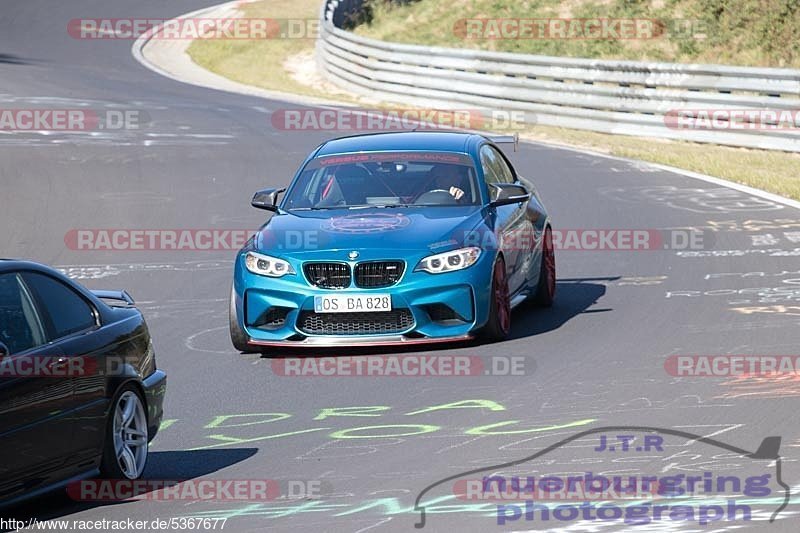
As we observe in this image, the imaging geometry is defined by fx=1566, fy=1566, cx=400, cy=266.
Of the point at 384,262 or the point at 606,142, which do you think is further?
the point at 606,142

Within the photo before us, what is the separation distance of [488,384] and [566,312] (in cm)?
286

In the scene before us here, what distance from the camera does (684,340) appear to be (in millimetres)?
11367

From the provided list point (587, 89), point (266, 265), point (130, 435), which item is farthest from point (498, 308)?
point (587, 89)

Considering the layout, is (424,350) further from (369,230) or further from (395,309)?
(369,230)

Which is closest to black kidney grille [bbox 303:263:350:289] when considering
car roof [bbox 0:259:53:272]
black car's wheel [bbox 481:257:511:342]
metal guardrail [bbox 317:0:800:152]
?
black car's wheel [bbox 481:257:511:342]

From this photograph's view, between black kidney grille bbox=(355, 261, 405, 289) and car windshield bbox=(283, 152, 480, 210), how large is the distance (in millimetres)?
1129

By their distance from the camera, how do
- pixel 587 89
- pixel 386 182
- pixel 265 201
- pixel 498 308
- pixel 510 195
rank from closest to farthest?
pixel 498 308
pixel 510 195
pixel 265 201
pixel 386 182
pixel 587 89

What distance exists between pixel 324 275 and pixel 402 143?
214 centimetres

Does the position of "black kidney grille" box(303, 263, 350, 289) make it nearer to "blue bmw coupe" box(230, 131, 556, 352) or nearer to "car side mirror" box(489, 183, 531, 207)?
"blue bmw coupe" box(230, 131, 556, 352)

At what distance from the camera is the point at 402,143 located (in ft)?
42.7

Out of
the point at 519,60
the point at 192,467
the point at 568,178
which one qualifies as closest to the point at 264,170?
the point at 568,178

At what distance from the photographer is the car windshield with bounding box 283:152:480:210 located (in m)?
12.4

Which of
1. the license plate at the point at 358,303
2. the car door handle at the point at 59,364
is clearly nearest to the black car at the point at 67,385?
the car door handle at the point at 59,364

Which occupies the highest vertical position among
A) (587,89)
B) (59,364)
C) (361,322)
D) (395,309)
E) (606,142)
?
(59,364)
